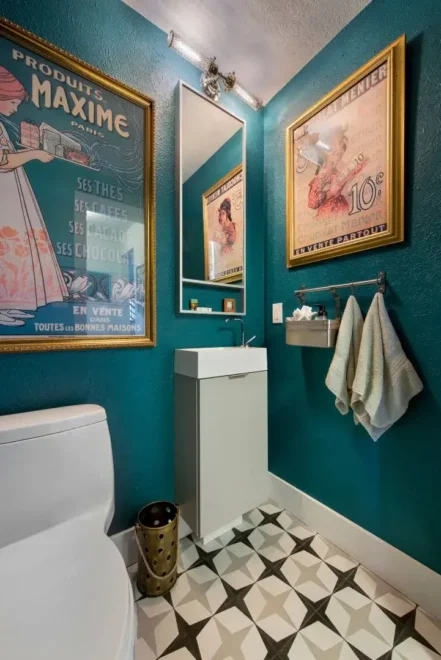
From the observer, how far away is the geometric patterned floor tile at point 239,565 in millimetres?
1086

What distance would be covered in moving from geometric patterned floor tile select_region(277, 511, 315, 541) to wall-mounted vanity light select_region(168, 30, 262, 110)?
2.19 meters

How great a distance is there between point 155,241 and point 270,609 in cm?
152

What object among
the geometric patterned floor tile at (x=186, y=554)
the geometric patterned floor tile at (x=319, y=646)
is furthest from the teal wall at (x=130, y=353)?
the geometric patterned floor tile at (x=319, y=646)

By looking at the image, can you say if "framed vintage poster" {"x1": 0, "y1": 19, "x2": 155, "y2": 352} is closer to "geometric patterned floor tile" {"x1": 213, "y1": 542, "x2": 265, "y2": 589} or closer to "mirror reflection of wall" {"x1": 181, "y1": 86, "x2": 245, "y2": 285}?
"mirror reflection of wall" {"x1": 181, "y1": 86, "x2": 245, "y2": 285}

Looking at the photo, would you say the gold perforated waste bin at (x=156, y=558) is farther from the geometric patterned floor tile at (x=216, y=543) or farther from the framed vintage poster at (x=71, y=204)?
the framed vintage poster at (x=71, y=204)

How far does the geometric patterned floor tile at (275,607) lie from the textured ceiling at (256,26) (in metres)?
2.40

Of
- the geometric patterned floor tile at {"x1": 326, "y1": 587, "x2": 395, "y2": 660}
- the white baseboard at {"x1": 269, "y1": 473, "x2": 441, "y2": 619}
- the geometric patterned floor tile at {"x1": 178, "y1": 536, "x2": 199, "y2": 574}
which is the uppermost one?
the white baseboard at {"x1": 269, "y1": 473, "x2": 441, "y2": 619}

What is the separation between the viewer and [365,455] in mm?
1164

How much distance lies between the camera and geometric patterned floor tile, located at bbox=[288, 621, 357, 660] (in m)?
0.83

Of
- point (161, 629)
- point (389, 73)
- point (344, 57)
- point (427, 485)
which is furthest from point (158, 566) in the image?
point (344, 57)

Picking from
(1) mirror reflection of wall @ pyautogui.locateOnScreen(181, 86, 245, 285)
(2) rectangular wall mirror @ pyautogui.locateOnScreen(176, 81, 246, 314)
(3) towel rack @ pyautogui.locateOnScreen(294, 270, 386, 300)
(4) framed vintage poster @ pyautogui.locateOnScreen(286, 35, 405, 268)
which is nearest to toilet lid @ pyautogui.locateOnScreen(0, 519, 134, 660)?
(2) rectangular wall mirror @ pyautogui.locateOnScreen(176, 81, 246, 314)

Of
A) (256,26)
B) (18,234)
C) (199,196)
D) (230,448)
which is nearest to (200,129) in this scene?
(199,196)

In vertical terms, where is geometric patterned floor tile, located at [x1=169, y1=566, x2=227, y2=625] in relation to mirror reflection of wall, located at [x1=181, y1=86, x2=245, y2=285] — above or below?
below

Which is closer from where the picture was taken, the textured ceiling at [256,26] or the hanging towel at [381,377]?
the hanging towel at [381,377]
